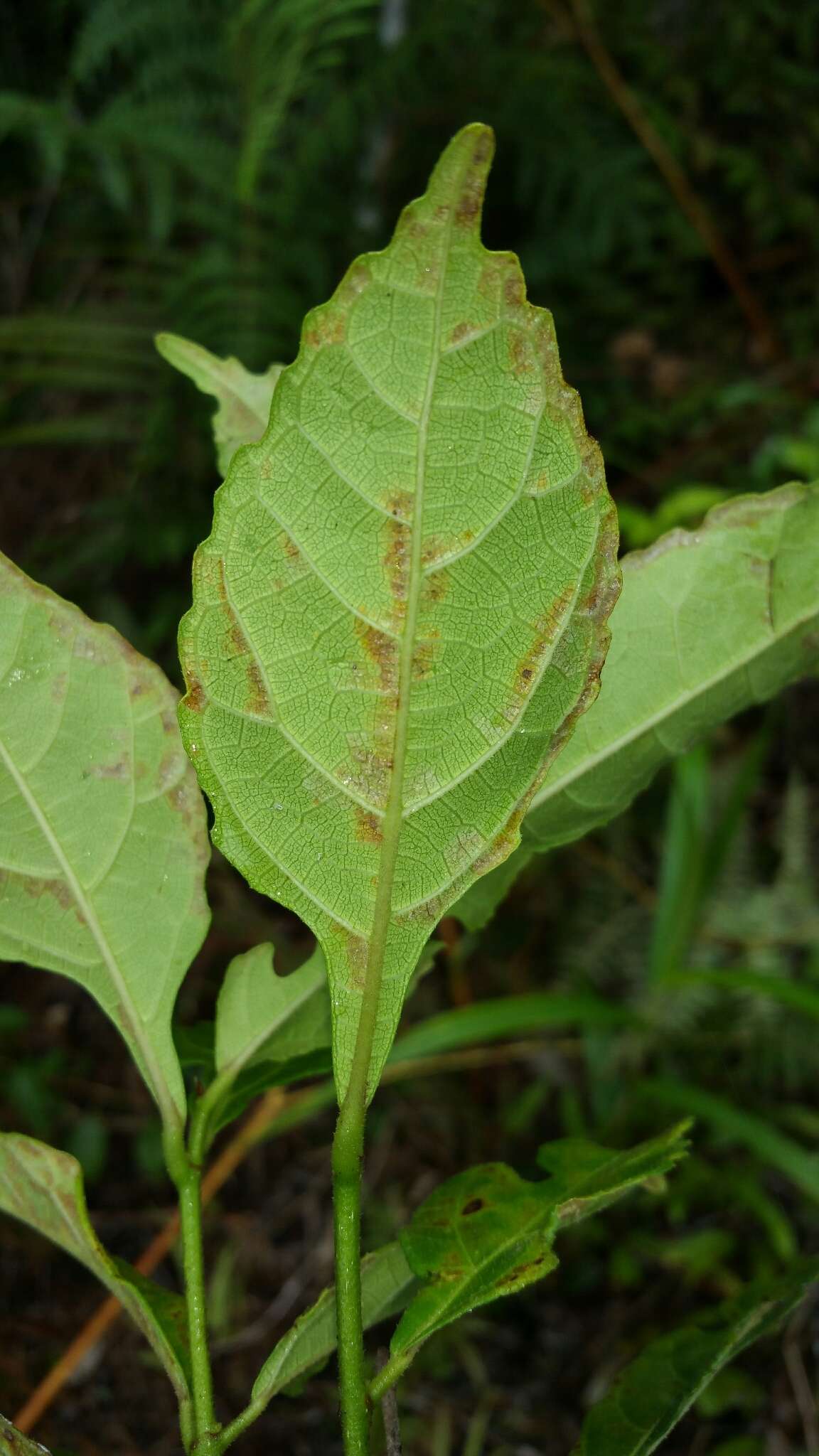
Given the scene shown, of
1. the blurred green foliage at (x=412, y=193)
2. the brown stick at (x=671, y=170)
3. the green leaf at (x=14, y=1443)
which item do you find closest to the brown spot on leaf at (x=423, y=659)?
the green leaf at (x=14, y=1443)

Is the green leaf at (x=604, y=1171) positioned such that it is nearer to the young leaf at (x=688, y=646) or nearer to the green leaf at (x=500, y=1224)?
the green leaf at (x=500, y=1224)

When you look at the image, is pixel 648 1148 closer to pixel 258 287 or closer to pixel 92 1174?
pixel 92 1174

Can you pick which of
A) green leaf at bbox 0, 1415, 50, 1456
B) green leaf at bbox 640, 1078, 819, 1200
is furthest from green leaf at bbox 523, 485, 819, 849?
green leaf at bbox 640, 1078, 819, 1200

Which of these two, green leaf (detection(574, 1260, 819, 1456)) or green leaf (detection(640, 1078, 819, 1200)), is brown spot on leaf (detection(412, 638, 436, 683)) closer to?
green leaf (detection(574, 1260, 819, 1456))

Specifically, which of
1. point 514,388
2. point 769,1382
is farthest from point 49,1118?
point 514,388

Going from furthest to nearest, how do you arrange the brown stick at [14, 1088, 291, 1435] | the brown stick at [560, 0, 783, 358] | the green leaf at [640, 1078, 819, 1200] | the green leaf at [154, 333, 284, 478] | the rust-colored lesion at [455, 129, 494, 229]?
1. the brown stick at [560, 0, 783, 358]
2. the green leaf at [640, 1078, 819, 1200]
3. the brown stick at [14, 1088, 291, 1435]
4. the green leaf at [154, 333, 284, 478]
5. the rust-colored lesion at [455, 129, 494, 229]

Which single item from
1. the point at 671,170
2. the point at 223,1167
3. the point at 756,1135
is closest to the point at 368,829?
the point at 223,1167

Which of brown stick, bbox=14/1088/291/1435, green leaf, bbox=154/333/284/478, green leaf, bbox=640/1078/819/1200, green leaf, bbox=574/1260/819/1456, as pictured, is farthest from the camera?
green leaf, bbox=640/1078/819/1200
